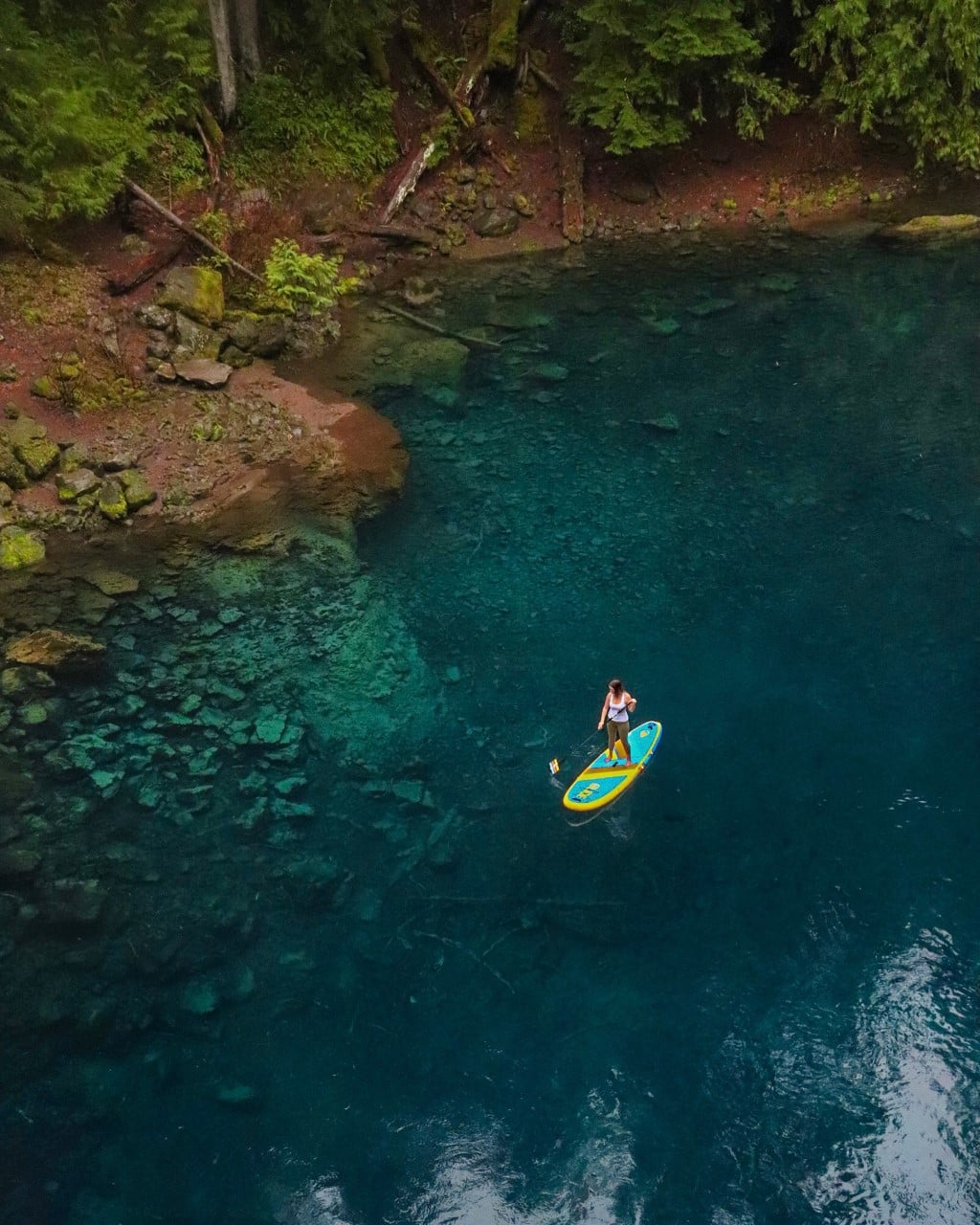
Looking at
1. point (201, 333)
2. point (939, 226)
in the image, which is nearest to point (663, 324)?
point (939, 226)

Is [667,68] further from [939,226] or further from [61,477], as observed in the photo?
[61,477]

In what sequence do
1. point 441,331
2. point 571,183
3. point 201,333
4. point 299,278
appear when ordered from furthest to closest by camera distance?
point 571,183
point 441,331
point 299,278
point 201,333

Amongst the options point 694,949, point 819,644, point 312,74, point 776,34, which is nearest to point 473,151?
point 312,74

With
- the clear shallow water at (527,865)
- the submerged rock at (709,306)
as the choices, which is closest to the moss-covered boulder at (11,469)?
the clear shallow water at (527,865)

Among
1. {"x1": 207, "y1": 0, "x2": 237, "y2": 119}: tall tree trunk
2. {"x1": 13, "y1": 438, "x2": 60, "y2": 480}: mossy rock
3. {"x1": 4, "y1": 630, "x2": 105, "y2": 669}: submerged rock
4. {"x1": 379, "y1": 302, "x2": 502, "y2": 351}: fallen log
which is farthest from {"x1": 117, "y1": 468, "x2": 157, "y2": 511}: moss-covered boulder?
{"x1": 207, "y1": 0, "x2": 237, "y2": 119}: tall tree trunk

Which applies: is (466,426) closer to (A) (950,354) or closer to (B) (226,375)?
(B) (226,375)

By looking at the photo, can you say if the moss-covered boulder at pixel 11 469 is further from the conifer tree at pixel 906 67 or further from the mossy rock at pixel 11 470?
the conifer tree at pixel 906 67
